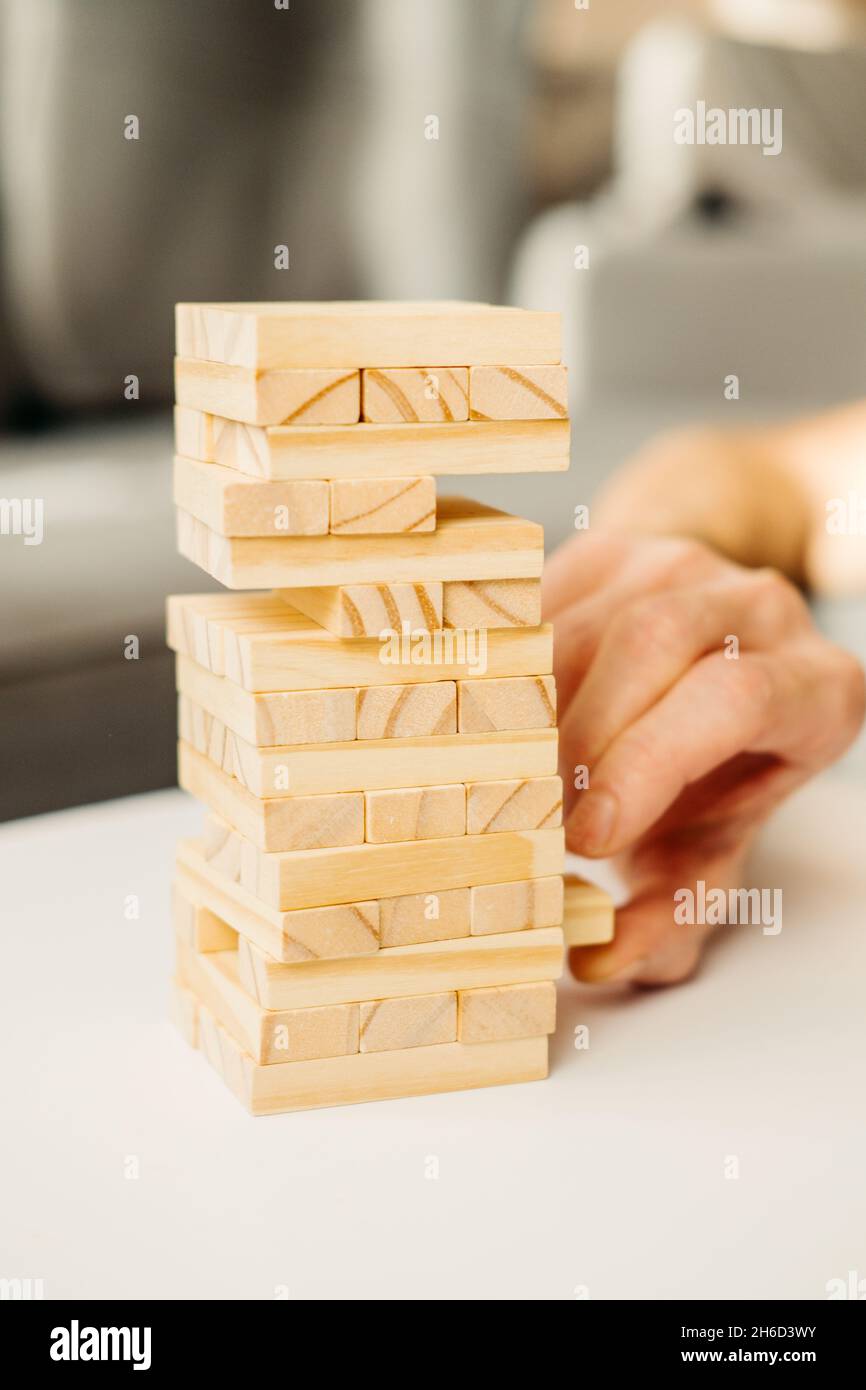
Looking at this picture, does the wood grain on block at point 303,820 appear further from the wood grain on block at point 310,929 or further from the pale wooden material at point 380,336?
the pale wooden material at point 380,336

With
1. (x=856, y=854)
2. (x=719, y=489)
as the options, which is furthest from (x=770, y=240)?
(x=856, y=854)

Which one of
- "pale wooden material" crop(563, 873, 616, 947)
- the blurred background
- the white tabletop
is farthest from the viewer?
the blurred background

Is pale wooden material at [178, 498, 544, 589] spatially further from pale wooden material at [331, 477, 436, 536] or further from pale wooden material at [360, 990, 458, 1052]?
pale wooden material at [360, 990, 458, 1052]

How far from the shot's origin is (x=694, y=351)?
362cm

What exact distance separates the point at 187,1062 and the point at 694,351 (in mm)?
2894

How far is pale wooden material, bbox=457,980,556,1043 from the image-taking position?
3.20 ft

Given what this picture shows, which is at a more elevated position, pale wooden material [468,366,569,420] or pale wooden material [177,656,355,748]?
pale wooden material [468,366,569,420]

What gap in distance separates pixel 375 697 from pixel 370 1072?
0.23 metres

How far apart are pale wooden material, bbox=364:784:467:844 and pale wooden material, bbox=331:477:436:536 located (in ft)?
0.51

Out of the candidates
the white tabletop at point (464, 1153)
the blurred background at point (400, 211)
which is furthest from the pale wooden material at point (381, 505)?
the blurred background at point (400, 211)

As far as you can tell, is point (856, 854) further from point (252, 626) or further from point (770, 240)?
point (770, 240)

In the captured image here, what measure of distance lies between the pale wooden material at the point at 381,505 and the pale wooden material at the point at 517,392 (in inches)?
2.2

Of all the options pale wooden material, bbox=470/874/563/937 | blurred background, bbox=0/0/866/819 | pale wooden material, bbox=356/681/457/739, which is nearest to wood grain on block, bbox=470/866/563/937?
pale wooden material, bbox=470/874/563/937

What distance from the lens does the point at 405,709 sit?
0.94 meters
